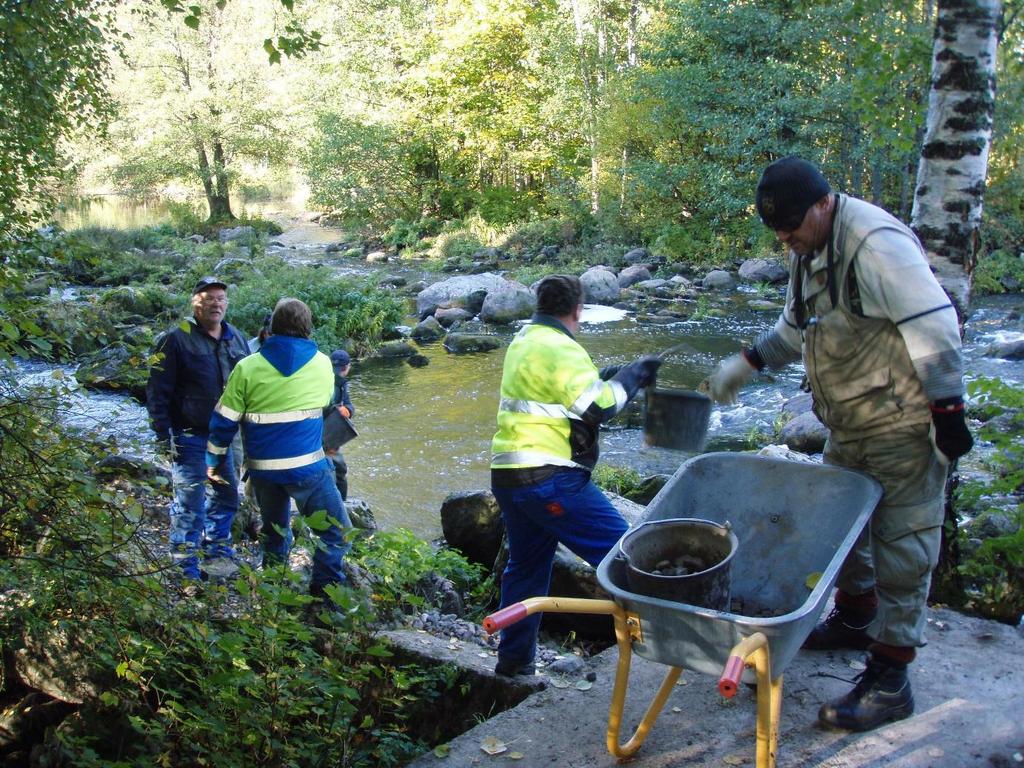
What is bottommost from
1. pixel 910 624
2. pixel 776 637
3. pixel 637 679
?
pixel 637 679

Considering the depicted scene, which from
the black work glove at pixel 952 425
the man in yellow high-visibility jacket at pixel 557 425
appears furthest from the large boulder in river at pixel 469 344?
the black work glove at pixel 952 425

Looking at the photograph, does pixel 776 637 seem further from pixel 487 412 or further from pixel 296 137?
pixel 296 137

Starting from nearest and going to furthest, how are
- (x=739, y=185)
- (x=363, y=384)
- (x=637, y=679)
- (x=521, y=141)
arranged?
(x=637, y=679) → (x=363, y=384) → (x=739, y=185) → (x=521, y=141)

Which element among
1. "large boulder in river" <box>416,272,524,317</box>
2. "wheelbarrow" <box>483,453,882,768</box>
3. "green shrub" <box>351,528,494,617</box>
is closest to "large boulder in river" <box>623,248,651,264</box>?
"large boulder in river" <box>416,272,524,317</box>

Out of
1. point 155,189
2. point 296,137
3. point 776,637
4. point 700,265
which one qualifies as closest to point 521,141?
point 296,137

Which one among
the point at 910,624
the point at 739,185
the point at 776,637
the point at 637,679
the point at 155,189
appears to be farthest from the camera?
the point at 155,189

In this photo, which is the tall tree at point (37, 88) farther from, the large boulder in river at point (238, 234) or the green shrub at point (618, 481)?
the large boulder in river at point (238, 234)

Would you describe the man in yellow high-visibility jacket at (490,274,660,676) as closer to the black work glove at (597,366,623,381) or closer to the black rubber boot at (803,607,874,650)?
the black work glove at (597,366,623,381)

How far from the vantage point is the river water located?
945 centimetres

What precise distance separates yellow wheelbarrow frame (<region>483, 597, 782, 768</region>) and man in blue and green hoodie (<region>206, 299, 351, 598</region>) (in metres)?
2.22

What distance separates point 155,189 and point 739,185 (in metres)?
25.5

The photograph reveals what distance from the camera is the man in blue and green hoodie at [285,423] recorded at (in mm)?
5113

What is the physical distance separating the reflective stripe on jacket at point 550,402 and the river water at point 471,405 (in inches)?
149

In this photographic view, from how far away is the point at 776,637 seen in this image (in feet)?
8.97
